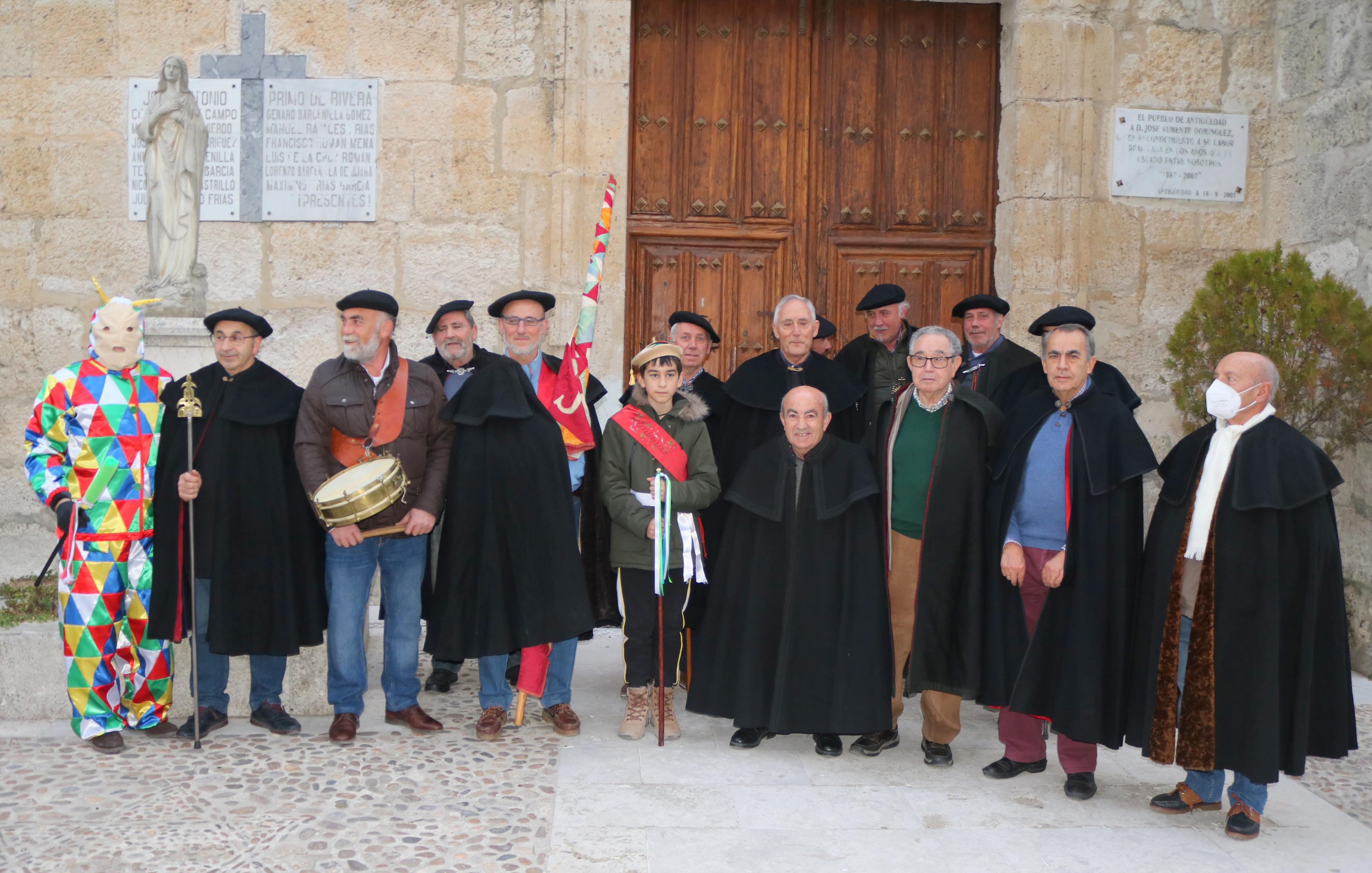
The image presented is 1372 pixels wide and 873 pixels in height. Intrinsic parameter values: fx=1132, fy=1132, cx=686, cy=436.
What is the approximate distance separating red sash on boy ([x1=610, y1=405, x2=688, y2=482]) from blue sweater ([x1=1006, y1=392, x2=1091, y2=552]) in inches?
52.2

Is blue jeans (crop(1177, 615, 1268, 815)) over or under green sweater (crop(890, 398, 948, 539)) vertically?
under

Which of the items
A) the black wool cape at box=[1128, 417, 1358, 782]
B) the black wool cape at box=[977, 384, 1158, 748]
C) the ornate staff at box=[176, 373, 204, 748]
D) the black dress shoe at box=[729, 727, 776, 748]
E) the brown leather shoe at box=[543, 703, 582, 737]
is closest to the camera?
the black wool cape at box=[1128, 417, 1358, 782]

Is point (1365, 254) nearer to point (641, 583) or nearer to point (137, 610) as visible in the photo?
point (641, 583)

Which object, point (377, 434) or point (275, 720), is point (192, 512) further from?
point (275, 720)

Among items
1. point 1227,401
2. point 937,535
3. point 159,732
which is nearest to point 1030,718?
point 937,535

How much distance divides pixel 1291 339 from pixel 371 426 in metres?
4.32

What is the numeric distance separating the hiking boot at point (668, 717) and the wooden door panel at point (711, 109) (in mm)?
3204

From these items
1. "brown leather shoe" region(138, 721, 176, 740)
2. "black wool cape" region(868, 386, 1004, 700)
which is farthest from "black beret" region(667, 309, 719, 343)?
"brown leather shoe" region(138, 721, 176, 740)

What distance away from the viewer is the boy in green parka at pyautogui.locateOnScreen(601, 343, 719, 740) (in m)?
4.59

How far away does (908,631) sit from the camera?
447 centimetres

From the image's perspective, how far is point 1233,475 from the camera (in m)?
3.76

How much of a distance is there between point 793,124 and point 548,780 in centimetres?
434

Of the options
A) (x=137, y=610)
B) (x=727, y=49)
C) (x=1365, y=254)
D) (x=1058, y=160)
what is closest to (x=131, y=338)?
(x=137, y=610)

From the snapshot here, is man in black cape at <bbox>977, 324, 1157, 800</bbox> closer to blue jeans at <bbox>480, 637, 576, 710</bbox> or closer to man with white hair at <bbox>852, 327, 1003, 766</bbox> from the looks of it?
man with white hair at <bbox>852, 327, 1003, 766</bbox>
